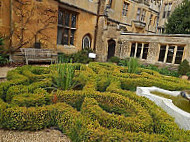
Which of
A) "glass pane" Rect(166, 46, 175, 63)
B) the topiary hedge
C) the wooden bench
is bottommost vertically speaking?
the topiary hedge

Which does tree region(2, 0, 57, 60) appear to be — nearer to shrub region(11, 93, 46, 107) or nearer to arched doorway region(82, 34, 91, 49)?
arched doorway region(82, 34, 91, 49)

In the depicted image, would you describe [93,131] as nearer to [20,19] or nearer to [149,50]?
[20,19]

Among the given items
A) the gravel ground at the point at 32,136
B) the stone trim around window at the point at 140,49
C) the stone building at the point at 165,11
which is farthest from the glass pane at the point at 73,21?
the stone building at the point at 165,11

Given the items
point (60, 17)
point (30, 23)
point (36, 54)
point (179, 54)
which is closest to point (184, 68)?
point (179, 54)

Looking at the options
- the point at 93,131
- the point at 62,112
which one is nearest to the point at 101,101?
the point at 62,112

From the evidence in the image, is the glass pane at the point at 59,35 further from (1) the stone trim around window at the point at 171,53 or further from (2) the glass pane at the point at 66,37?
(1) the stone trim around window at the point at 171,53

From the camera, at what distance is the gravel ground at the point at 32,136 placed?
2141 millimetres

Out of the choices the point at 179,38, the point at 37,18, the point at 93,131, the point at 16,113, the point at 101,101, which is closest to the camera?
the point at 93,131

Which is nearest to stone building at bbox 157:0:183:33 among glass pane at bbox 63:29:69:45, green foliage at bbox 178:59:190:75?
green foliage at bbox 178:59:190:75

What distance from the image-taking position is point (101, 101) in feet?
10.0

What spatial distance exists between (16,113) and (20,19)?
686cm

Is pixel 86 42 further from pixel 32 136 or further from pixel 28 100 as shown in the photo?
pixel 32 136

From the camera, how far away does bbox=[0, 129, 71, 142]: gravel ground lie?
214cm

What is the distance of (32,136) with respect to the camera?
226 centimetres
